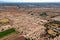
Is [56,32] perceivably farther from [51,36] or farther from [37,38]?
[37,38]

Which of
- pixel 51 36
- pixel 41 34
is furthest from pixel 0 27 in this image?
pixel 51 36

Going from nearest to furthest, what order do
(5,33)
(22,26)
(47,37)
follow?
1. (5,33)
2. (47,37)
3. (22,26)

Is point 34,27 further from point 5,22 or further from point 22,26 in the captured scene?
point 5,22

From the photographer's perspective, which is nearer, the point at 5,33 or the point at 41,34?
the point at 5,33

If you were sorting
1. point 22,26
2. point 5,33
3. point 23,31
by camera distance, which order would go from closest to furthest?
point 5,33
point 23,31
point 22,26

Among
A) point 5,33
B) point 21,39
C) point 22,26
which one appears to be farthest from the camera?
point 22,26

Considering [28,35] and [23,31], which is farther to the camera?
[23,31]

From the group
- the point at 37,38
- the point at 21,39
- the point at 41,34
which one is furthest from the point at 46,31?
the point at 21,39

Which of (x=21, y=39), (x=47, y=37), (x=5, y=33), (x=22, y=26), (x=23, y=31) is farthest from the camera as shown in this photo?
(x=22, y=26)
